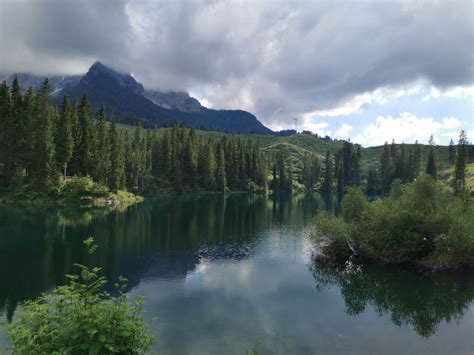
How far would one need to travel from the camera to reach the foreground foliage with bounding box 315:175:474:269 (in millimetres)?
47688

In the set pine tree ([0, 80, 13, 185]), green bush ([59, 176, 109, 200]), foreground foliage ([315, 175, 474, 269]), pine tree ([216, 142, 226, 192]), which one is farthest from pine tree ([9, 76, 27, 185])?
pine tree ([216, 142, 226, 192])

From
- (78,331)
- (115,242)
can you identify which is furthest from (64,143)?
(78,331)

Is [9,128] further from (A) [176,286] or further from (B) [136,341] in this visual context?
(B) [136,341]

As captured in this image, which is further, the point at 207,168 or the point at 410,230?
the point at 207,168

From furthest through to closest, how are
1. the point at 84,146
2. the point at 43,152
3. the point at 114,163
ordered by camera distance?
the point at 114,163
the point at 84,146
the point at 43,152

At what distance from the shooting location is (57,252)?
51.9 meters

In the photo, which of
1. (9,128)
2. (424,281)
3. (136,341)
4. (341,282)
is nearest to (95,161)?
(9,128)

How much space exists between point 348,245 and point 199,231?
3437cm

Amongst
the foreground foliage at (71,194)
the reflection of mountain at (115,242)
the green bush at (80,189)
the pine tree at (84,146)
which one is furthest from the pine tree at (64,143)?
the reflection of mountain at (115,242)

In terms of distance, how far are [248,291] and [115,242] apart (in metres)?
29.9

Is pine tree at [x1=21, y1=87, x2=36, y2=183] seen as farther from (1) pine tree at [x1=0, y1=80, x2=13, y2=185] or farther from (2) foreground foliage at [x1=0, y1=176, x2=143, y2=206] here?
(2) foreground foliage at [x1=0, y1=176, x2=143, y2=206]

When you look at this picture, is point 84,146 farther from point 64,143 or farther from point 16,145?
point 16,145

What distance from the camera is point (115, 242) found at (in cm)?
6162

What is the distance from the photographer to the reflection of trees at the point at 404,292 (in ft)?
120
